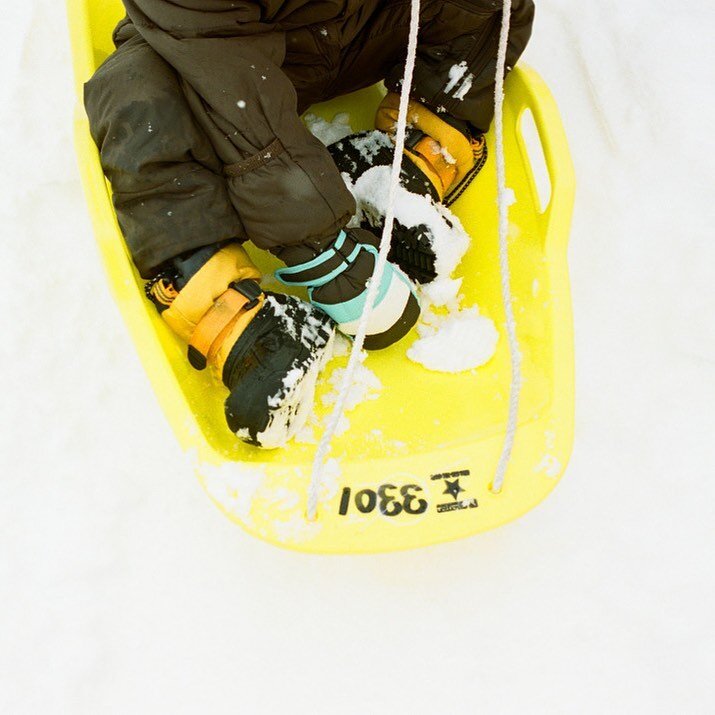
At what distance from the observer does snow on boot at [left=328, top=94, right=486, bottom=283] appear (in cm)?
88

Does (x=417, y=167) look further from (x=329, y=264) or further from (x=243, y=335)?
(x=243, y=335)

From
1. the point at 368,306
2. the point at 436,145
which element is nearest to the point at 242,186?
the point at 368,306

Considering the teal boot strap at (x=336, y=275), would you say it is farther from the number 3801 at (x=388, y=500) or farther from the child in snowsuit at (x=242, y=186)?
the number 3801 at (x=388, y=500)

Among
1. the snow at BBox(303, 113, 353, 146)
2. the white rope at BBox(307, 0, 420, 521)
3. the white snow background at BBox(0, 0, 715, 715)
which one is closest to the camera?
the white rope at BBox(307, 0, 420, 521)

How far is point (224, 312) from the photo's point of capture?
78cm

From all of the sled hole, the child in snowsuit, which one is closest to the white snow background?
the sled hole

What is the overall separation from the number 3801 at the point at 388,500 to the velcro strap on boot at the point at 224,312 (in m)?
0.23

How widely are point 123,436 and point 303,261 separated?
1.14ft

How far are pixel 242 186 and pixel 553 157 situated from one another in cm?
39

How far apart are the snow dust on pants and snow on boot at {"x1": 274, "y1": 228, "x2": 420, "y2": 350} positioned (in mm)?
18

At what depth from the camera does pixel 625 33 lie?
45.3 inches

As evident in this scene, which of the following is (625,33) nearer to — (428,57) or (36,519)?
(428,57)

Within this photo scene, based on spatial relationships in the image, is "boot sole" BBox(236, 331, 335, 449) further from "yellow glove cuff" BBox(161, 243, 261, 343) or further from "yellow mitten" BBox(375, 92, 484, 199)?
"yellow mitten" BBox(375, 92, 484, 199)

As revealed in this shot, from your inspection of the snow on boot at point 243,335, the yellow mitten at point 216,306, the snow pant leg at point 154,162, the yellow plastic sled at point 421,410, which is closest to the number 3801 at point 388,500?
the yellow plastic sled at point 421,410
